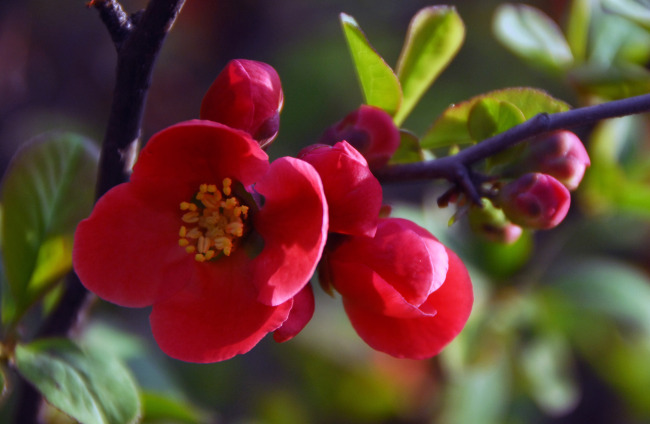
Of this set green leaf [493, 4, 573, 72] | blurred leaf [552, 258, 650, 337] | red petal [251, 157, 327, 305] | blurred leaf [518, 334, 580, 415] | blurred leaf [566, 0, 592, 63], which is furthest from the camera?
blurred leaf [518, 334, 580, 415]

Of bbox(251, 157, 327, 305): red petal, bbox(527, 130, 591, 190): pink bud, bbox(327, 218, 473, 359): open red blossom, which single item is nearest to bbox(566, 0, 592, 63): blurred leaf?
bbox(527, 130, 591, 190): pink bud

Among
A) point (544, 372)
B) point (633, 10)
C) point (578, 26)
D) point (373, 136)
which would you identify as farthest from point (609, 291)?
point (373, 136)

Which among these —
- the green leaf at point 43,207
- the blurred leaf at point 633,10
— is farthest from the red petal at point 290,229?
the blurred leaf at point 633,10

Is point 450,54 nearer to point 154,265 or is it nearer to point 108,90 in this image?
point 154,265

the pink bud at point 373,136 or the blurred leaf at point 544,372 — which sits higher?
the pink bud at point 373,136

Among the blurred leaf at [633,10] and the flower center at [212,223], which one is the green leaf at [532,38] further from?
the flower center at [212,223]

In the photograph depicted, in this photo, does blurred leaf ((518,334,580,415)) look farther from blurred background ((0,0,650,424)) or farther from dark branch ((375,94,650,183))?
dark branch ((375,94,650,183))

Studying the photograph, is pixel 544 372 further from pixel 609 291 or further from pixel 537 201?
pixel 537 201

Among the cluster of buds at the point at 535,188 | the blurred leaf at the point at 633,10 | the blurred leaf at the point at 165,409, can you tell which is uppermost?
the blurred leaf at the point at 633,10
